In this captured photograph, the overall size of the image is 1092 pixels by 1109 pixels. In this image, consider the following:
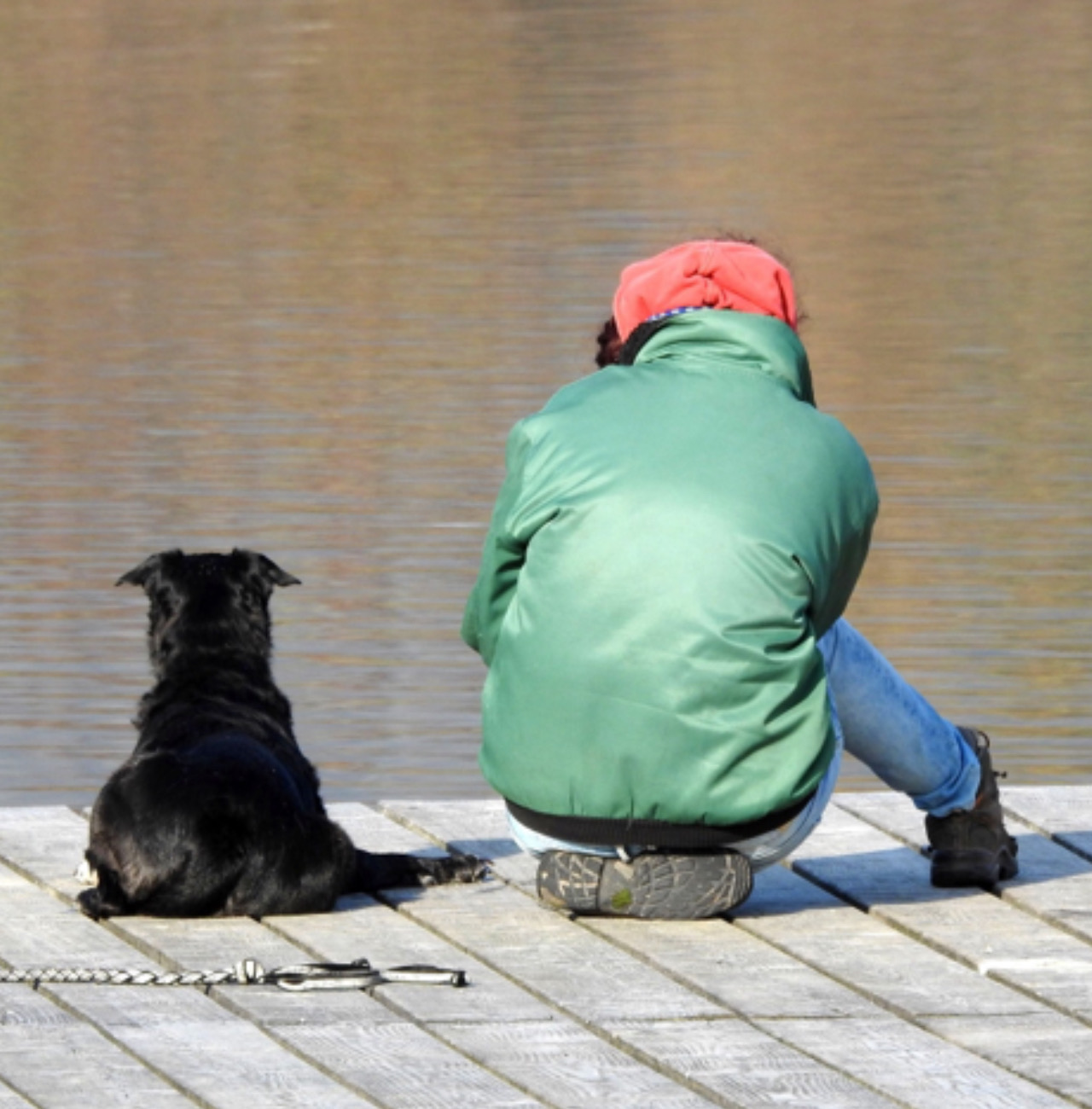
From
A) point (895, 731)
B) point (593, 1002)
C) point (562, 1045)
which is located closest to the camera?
point (562, 1045)

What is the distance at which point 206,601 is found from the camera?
5812 mm

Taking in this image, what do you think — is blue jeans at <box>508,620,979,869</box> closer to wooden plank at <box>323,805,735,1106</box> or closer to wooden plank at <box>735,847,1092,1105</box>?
wooden plank at <box>735,847,1092,1105</box>

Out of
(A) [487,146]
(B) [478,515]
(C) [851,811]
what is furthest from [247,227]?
(C) [851,811]

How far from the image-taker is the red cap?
524 centimetres

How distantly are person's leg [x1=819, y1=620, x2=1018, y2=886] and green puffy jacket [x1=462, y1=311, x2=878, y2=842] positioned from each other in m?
0.28

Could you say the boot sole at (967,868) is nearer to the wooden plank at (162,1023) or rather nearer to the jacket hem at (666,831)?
the jacket hem at (666,831)

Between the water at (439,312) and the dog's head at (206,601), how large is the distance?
6.05ft

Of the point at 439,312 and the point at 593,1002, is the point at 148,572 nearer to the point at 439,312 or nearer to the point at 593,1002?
the point at 593,1002

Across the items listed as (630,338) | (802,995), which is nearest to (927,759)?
(802,995)

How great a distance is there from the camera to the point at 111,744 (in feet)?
26.6

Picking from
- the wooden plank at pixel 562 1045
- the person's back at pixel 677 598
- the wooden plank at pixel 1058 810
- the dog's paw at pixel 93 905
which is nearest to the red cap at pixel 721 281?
the person's back at pixel 677 598

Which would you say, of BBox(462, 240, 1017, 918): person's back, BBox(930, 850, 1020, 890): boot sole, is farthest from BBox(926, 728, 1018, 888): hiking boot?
BBox(462, 240, 1017, 918): person's back

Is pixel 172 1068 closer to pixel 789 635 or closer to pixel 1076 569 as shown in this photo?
pixel 789 635

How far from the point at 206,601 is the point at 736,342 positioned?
1.27 m
